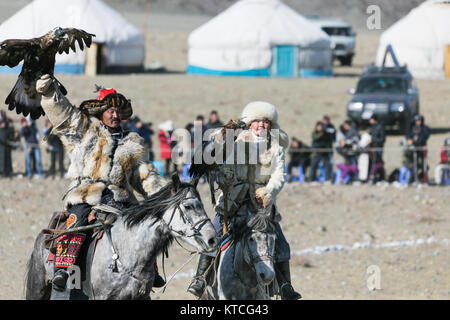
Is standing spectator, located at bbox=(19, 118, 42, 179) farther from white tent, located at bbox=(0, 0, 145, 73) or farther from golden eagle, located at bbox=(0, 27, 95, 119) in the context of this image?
white tent, located at bbox=(0, 0, 145, 73)

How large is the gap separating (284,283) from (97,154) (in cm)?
195

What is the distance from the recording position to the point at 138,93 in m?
32.9

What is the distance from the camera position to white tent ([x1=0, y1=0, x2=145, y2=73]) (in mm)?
36500

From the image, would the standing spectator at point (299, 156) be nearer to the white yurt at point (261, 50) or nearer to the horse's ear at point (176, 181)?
the horse's ear at point (176, 181)

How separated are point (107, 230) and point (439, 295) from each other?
6.34 m

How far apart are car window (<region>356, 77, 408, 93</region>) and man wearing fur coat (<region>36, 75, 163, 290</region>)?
21.7 m

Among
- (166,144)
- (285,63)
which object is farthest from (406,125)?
(285,63)

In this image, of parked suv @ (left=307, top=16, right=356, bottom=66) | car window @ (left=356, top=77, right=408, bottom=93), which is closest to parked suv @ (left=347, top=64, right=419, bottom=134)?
car window @ (left=356, top=77, right=408, bottom=93)

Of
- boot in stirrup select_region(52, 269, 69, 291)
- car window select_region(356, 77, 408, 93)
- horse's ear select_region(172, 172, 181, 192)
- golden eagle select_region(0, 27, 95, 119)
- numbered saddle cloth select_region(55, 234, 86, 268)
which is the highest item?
golden eagle select_region(0, 27, 95, 119)

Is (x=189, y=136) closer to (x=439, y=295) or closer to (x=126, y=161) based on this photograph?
(x=439, y=295)

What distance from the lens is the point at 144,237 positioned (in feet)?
25.5

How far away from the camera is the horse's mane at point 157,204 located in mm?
7688

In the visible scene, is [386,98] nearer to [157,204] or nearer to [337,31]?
[337,31]

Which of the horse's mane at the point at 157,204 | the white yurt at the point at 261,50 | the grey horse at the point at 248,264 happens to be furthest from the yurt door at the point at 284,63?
the horse's mane at the point at 157,204
